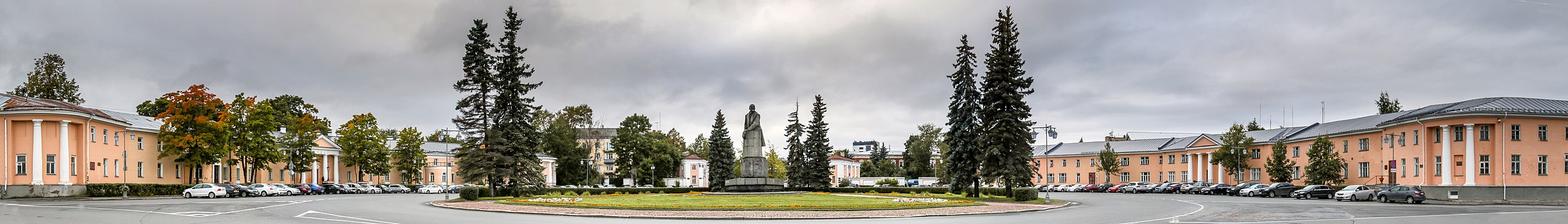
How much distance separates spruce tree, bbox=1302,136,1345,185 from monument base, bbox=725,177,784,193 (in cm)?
3488

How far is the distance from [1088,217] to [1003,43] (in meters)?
16.8

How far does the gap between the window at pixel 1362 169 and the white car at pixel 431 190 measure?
6060 centimetres

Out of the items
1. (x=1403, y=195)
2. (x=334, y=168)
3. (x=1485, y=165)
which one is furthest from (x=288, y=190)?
(x=1485, y=165)

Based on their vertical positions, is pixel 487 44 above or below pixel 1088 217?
above

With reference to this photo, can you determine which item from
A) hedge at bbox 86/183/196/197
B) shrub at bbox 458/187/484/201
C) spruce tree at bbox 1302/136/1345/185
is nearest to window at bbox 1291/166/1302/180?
spruce tree at bbox 1302/136/1345/185

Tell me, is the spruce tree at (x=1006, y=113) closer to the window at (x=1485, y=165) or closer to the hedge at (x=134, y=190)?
the window at (x=1485, y=165)

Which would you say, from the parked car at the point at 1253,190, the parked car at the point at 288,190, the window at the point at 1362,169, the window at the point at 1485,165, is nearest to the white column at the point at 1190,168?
the window at the point at 1362,169

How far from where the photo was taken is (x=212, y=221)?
2383cm

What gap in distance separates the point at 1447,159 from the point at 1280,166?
75.4 ft

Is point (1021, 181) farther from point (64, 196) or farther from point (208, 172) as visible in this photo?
point (208, 172)

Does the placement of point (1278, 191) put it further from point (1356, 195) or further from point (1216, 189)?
point (1356, 195)

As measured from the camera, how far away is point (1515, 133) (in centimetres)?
4769

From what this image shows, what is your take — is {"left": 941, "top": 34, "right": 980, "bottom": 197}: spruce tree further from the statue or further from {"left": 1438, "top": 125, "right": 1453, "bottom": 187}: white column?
{"left": 1438, "top": 125, "right": 1453, "bottom": 187}: white column

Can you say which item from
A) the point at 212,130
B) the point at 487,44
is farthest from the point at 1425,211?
the point at 212,130
